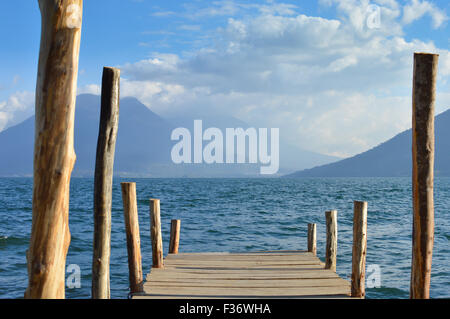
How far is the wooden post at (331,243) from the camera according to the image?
8.06 metres

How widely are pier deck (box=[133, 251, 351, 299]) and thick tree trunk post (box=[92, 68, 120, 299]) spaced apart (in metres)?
0.85

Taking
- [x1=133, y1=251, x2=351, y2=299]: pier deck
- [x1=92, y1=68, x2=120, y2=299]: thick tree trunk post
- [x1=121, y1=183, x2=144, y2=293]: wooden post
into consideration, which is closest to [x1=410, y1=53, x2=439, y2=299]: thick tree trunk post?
[x1=133, y1=251, x2=351, y2=299]: pier deck

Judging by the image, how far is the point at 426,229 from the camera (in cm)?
502

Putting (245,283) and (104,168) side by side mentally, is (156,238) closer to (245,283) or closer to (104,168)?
(245,283)

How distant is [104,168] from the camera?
5629 mm

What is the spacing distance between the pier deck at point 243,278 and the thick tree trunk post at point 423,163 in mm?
1539

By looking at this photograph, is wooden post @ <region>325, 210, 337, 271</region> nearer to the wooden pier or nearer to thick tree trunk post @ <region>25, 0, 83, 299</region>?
the wooden pier

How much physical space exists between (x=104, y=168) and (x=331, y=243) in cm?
467

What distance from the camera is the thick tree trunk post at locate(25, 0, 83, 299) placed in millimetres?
4023

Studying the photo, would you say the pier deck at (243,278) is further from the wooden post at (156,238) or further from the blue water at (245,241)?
the blue water at (245,241)
